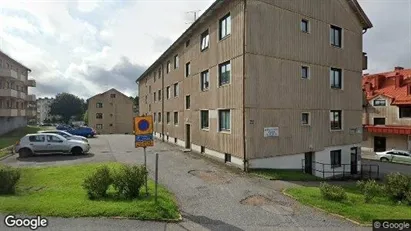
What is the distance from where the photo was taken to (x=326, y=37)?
756 inches

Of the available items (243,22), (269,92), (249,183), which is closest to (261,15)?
(243,22)

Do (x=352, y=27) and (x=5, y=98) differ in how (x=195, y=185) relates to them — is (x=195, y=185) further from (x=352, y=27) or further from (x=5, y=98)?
(x=5, y=98)

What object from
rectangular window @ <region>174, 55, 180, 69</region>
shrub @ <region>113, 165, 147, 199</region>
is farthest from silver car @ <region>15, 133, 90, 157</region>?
shrub @ <region>113, 165, 147, 199</region>

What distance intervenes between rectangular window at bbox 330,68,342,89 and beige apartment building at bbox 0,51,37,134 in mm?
40123

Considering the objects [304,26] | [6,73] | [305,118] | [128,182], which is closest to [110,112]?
[6,73]

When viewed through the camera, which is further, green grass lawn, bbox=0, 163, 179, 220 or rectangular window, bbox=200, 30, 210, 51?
rectangular window, bbox=200, 30, 210, 51

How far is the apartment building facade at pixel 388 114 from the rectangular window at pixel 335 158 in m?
15.8

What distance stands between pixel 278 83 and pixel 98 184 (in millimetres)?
11359

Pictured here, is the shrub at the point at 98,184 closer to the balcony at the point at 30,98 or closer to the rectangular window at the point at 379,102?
the rectangular window at the point at 379,102

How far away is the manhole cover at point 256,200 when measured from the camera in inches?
373

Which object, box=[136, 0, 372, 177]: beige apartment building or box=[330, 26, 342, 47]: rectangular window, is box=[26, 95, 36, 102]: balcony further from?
box=[330, 26, 342, 47]: rectangular window

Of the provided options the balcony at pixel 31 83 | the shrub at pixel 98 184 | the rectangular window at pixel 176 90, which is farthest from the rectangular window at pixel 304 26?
the balcony at pixel 31 83

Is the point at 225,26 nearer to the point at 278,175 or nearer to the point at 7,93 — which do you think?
the point at 278,175

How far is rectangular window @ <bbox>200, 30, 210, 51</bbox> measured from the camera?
790 inches
